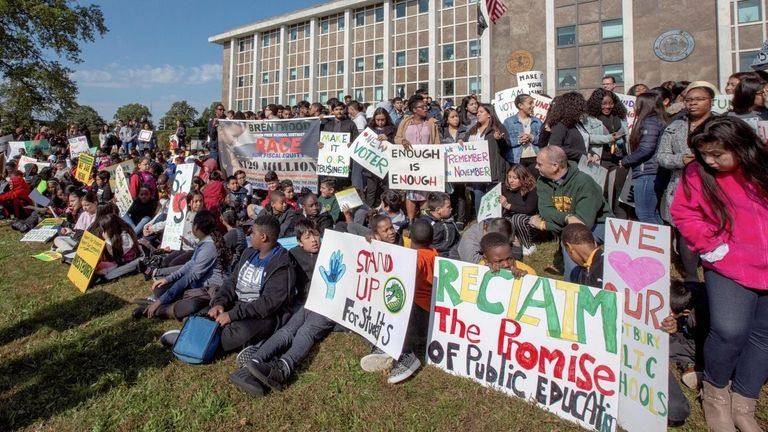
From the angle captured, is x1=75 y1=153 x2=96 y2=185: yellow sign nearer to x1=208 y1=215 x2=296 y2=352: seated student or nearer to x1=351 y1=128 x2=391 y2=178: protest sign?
x1=351 y1=128 x2=391 y2=178: protest sign

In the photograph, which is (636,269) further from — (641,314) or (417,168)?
(417,168)

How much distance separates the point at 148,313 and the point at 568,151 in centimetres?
565

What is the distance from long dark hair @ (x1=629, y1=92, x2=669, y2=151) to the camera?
552cm

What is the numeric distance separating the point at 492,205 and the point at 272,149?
18.8 ft

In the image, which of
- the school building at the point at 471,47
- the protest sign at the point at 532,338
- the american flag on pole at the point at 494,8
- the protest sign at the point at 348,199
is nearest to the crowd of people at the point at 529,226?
the protest sign at the point at 348,199

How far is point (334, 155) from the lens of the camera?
9109 millimetres

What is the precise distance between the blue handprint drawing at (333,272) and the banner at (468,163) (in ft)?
12.7

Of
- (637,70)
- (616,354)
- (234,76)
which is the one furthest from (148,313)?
(234,76)

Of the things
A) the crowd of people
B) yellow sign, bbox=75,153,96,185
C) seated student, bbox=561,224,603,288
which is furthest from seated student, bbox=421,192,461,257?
yellow sign, bbox=75,153,96,185

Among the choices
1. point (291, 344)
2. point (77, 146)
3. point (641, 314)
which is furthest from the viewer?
point (77, 146)

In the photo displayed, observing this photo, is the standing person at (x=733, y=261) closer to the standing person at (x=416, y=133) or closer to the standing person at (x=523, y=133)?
the standing person at (x=523, y=133)

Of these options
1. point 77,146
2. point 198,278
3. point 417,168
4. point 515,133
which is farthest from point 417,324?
point 77,146

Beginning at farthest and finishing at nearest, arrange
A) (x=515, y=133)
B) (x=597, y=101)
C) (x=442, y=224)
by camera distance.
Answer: (x=515, y=133) < (x=597, y=101) < (x=442, y=224)

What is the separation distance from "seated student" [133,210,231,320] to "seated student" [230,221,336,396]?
44.2 inches
